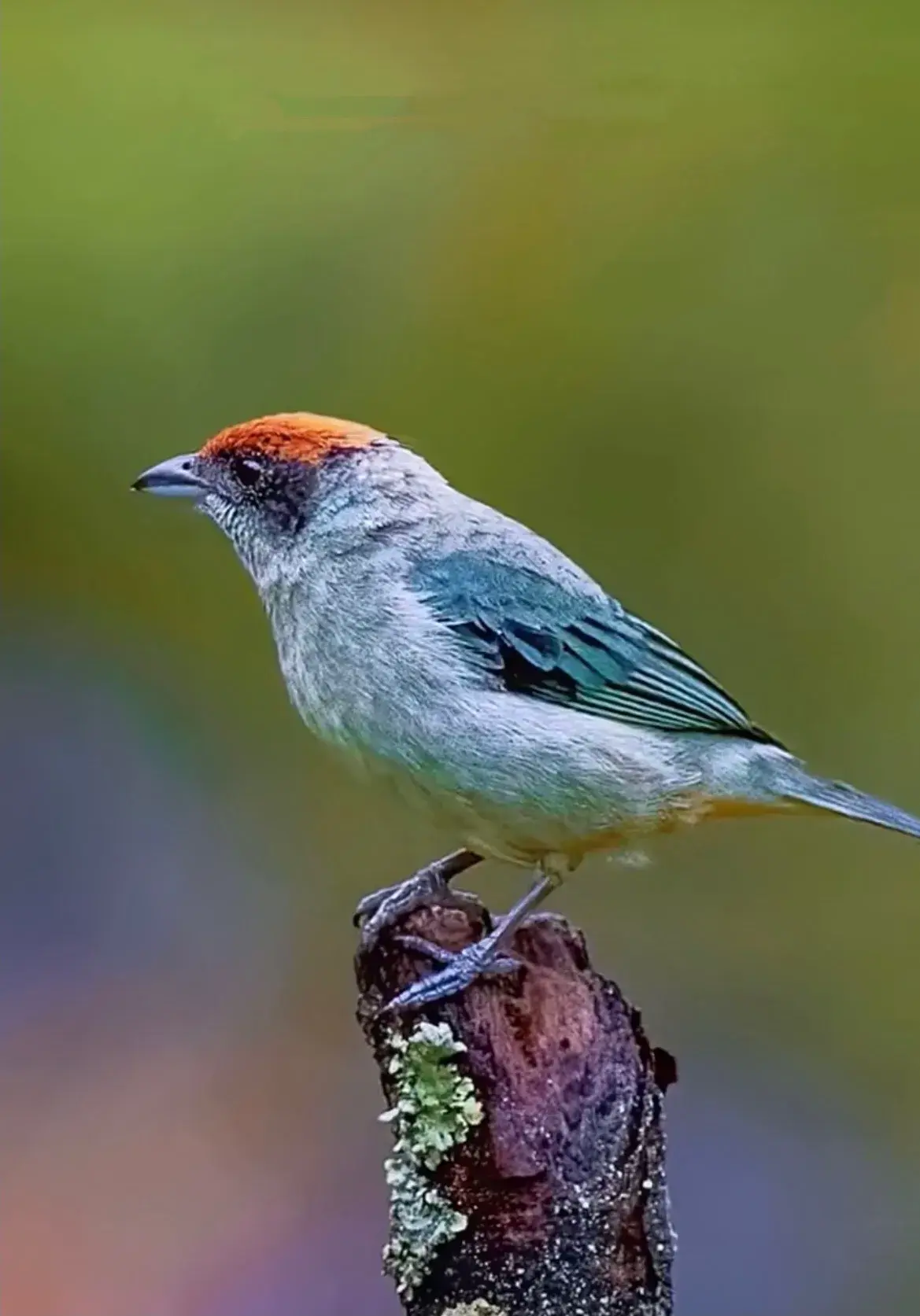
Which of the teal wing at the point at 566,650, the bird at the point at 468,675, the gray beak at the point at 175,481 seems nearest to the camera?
the bird at the point at 468,675

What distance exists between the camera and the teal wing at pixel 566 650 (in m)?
2.01

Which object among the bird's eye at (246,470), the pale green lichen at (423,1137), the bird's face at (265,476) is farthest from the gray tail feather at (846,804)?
the bird's eye at (246,470)

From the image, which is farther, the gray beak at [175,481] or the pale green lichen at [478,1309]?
the gray beak at [175,481]

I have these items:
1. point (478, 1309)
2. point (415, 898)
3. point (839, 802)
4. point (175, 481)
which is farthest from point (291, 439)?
point (478, 1309)

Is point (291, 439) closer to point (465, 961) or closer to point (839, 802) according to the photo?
point (465, 961)

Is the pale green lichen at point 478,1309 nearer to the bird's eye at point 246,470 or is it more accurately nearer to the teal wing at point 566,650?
the teal wing at point 566,650

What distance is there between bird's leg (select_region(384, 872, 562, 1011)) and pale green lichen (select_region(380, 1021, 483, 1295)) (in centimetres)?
5

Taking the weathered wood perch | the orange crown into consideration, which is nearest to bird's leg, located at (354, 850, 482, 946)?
the weathered wood perch

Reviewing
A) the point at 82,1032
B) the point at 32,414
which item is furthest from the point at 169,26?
the point at 82,1032

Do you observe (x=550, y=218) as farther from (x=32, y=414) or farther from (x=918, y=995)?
(x=918, y=995)

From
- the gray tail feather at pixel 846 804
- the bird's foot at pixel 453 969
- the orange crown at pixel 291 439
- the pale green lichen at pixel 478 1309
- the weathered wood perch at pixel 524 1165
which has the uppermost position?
the orange crown at pixel 291 439

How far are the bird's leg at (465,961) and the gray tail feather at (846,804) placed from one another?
43cm

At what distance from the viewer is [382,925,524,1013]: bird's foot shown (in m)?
1.80

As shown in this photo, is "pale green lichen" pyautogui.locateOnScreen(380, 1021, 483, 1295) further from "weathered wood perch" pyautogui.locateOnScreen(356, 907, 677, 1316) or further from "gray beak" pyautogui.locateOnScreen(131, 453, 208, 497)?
"gray beak" pyautogui.locateOnScreen(131, 453, 208, 497)
